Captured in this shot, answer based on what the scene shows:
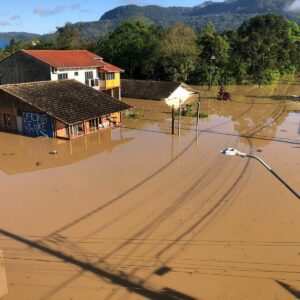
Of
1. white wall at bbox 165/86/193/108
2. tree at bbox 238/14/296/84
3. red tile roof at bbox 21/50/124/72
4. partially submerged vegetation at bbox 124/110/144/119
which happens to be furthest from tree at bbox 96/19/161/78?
partially submerged vegetation at bbox 124/110/144/119

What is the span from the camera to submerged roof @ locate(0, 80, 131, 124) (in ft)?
99.0

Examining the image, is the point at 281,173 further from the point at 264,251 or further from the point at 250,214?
the point at 264,251

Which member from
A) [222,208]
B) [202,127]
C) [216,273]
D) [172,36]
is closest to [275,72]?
[172,36]

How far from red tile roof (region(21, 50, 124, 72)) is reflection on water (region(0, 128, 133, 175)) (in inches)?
407

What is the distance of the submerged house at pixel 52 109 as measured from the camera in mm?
30406

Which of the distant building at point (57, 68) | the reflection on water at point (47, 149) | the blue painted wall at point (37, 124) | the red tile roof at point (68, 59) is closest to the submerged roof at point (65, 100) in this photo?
the blue painted wall at point (37, 124)

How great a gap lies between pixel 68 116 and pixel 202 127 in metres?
12.9

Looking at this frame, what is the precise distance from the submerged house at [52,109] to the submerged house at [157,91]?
15.9 metres

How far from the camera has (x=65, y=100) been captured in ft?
105

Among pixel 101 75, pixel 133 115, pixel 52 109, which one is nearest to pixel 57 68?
pixel 101 75

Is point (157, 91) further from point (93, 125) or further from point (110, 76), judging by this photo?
point (93, 125)

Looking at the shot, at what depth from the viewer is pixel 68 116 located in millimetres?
29750

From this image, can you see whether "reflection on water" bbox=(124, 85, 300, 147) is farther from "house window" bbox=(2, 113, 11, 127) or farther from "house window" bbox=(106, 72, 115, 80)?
"house window" bbox=(2, 113, 11, 127)

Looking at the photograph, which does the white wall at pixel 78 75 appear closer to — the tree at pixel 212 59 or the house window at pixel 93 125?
the house window at pixel 93 125
